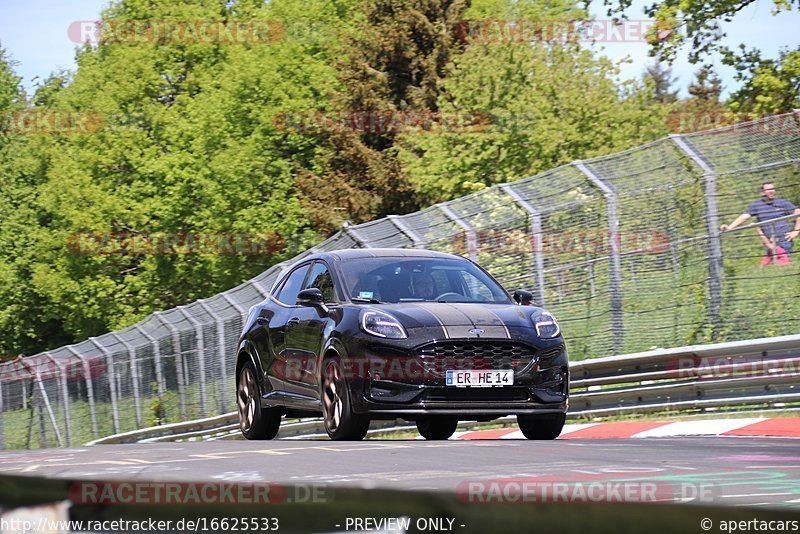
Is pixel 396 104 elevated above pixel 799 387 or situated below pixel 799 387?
above

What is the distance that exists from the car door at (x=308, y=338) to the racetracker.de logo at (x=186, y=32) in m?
45.9

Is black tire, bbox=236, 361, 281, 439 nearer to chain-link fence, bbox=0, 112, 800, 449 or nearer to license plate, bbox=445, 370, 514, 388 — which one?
chain-link fence, bbox=0, 112, 800, 449

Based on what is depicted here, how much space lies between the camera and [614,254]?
1390 centimetres

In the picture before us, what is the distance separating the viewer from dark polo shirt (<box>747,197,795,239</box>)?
40.9 feet

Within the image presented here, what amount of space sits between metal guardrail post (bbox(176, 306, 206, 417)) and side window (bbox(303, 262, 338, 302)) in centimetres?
1053

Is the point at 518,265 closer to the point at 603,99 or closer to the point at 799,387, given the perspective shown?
the point at 799,387

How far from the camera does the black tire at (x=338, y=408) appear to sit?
10.3m

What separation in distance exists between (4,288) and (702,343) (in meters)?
56.2

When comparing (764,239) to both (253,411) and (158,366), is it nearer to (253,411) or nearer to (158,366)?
(253,411)

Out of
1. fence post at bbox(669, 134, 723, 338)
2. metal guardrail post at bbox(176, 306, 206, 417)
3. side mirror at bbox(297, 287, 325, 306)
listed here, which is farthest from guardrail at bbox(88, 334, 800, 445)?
metal guardrail post at bbox(176, 306, 206, 417)

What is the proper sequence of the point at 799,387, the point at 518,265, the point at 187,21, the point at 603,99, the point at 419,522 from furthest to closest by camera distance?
the point at 187,21 → the point at 603,99 → the point at 518,265 → the point at 799,387 → the point at 419,522

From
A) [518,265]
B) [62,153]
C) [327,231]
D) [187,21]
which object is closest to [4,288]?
[62,153]

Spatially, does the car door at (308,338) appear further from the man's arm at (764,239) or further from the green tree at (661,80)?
the green tree at (661,80)

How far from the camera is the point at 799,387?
39.7 ft
